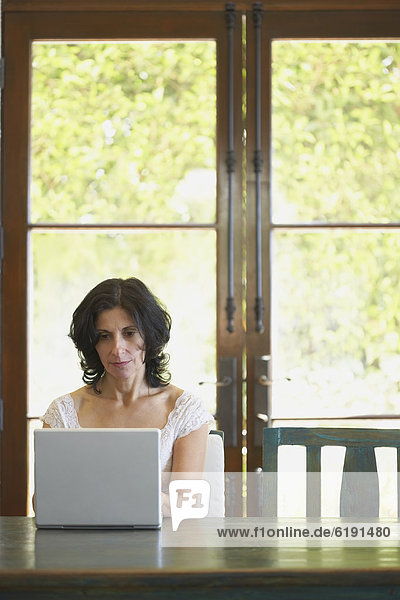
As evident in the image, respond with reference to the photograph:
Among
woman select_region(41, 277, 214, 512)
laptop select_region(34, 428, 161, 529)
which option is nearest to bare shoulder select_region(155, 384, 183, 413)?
woman select_region(41, 277, 214, 512)

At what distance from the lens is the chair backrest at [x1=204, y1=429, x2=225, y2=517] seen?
2.29 meters

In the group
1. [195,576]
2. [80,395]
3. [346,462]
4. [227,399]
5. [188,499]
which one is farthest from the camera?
[227,399]

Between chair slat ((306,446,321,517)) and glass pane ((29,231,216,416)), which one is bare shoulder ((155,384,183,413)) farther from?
glass pane ((29,231,216,416))

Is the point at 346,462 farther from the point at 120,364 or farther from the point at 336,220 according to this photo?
the point at 336,220

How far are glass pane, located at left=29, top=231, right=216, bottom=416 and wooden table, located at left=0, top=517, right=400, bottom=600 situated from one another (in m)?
1.84

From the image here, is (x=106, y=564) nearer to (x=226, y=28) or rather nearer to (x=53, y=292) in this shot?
(x=53, y=292)

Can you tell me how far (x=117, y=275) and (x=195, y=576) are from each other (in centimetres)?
208

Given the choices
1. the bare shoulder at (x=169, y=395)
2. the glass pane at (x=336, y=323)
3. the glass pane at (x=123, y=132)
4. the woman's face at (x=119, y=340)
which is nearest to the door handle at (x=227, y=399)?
the glass pane at (x=336, y=323)

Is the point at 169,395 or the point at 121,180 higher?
the point at 121,180

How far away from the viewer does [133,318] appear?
7.96 feet

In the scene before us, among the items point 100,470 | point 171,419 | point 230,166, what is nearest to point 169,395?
point 171,419

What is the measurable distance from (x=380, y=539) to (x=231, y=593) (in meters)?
0.42

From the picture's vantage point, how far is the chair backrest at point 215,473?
2295 millimetres

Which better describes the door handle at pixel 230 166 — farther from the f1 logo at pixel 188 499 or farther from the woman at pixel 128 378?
the f1 logo at pixel 188 499
